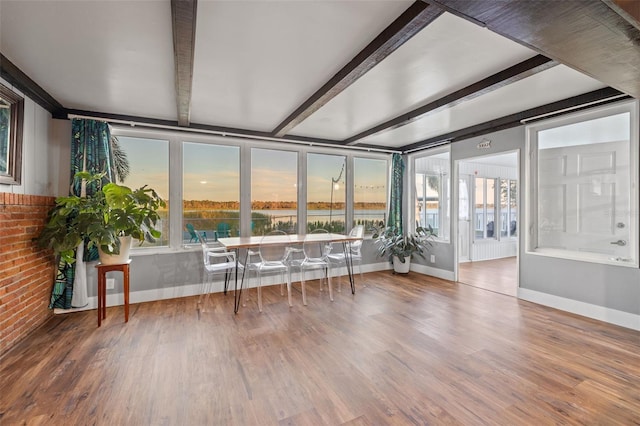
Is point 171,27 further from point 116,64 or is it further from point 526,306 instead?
point 526,306

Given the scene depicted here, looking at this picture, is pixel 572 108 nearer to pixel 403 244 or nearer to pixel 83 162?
pixel 403 244

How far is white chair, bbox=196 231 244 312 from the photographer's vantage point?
11.4 ft

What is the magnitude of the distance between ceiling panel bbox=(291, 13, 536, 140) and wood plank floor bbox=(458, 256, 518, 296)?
2.94 m

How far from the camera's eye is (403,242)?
531 centimetres

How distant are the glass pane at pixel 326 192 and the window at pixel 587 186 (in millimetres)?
2925

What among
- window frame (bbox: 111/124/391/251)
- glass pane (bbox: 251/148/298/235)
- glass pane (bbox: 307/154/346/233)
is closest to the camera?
window frame (bbox: 111/124/391/251)

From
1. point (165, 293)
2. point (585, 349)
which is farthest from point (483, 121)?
point (165, 293)

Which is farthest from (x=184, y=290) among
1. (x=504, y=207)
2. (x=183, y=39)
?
(x=504, y=207)

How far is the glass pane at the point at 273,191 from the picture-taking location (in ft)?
15.3

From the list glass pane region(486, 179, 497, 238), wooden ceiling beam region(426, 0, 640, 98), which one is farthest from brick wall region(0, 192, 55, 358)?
glass pane region(486, 179, 497, 238)

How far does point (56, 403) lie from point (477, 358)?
303 cm

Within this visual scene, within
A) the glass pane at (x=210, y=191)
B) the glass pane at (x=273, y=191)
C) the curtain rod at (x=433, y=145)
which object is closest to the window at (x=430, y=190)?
the curtain rod at (x=433, y=145)

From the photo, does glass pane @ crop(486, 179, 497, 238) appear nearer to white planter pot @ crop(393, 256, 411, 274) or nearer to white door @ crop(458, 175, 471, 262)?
white door @ crop(458, 175, 471, 262)

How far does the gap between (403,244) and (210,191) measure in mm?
3514
